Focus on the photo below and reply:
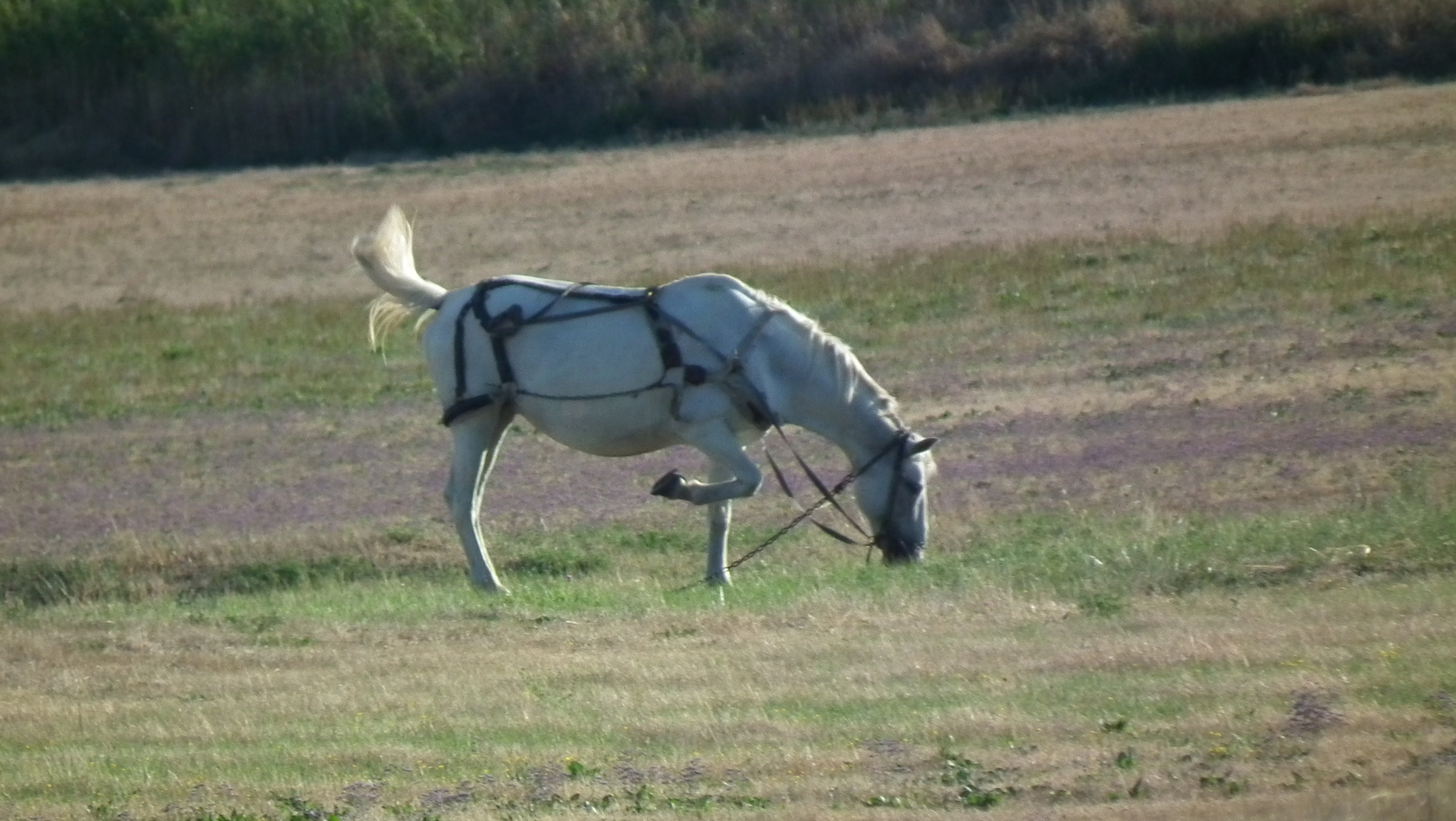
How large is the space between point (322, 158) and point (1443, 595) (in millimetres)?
31627

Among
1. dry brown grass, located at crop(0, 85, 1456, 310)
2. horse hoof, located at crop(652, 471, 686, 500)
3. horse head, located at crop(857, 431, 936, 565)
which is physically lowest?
dry brown grass, located at crop(0, 85, 1456, 310)

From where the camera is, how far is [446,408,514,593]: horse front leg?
39.4 feet

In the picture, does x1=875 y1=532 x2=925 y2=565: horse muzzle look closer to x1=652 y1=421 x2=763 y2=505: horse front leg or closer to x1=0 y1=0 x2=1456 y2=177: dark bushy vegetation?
x1=652 y1=421 x2=763 y2=505: horse front leg

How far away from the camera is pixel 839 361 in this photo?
11586 mm

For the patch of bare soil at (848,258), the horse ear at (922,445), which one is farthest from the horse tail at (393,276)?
the horse ear at (922,445)

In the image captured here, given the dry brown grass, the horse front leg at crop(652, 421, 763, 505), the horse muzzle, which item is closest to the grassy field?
the horse muzzle

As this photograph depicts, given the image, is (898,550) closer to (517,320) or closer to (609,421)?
(609,421)

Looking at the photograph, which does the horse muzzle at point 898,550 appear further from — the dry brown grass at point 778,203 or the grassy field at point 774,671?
the dry brown grass at point 778,203

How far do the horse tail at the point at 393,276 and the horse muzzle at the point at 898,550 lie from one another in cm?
316

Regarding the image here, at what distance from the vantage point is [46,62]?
42.9 metres

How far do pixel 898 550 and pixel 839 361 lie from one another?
1132 millimetres

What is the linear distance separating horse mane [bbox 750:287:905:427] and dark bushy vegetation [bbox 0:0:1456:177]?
2210 cm

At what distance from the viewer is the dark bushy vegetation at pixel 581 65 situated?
33.3m

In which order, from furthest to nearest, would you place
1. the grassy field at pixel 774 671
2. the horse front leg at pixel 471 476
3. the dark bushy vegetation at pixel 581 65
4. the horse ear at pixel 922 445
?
the dark bushy vegetation at pixel 581 65 < the horse front leg at pixel 471 476 < the horse ear at pixel 922 445 < the grassy field at pixel 774 671
